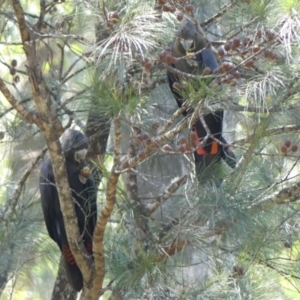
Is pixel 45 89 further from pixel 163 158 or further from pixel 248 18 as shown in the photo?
pixel 163 158

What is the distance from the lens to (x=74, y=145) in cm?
267

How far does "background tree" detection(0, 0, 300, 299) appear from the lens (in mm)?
1900

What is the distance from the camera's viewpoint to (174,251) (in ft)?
7.30

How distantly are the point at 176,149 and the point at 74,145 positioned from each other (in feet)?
1.69

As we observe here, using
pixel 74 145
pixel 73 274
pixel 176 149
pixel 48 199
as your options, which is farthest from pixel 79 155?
pixel 176 149

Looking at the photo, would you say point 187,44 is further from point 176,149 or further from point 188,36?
point 176,149

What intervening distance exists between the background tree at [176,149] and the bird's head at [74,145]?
13cm

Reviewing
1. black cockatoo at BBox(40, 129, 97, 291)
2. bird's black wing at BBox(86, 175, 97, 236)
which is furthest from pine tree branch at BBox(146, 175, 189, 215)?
black cockatoo at BBox(40, 129, 97, 291)

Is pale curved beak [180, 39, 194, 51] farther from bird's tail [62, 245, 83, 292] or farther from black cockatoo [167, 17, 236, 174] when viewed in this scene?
bird's tail [62, 245, 83, 292]

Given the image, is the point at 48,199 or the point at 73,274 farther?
the point at 48,199

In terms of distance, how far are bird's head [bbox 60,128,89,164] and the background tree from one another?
13 centimetres

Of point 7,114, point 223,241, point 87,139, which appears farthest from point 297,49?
point 7,114

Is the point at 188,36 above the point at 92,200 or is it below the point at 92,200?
above

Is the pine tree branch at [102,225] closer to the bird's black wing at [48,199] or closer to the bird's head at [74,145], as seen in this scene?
the bird's black wing at [48,199]
